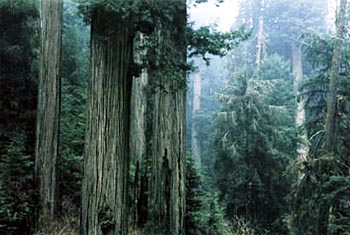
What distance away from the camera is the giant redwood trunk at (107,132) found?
533 cm

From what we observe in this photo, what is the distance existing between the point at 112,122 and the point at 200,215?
16.0 feet

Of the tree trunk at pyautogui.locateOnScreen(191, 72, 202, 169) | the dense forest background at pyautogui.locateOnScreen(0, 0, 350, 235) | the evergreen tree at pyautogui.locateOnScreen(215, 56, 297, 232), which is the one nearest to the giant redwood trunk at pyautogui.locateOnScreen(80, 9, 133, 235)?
the dense forest background at pyautogui.locateOnScreen(0, 0, 350, 235)

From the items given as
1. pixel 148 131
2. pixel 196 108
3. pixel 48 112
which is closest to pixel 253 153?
pixel 148 131

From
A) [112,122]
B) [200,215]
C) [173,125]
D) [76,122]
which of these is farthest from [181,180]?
[76,122]

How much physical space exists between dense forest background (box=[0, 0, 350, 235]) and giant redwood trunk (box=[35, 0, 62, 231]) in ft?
0.06

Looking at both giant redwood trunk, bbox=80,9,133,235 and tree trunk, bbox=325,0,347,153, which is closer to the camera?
giant redwood trunk, bbox=80,9,133,235

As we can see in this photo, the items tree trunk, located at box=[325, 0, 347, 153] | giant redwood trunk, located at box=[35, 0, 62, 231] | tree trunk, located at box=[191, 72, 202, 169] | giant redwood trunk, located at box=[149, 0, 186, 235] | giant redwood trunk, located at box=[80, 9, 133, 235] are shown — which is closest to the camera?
giant redwood trunk, located at box=[80, 9, 133, 235]

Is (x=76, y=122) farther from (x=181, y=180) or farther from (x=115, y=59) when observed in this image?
(x=115, y=59)

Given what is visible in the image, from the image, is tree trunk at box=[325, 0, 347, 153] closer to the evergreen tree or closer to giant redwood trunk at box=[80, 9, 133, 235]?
the evergreen tree

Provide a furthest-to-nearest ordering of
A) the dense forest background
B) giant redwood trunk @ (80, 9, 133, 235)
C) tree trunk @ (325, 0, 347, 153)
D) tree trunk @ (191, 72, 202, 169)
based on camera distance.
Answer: tree trunk @ (191, 72, 202, 169) → tree trunk @ (325, 0, 347, 153) → the dense forest background → giant redwood trunk @ (80, 9, 133, 235)

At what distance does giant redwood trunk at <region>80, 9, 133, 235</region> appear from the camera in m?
5.33

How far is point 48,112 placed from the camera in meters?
8.48

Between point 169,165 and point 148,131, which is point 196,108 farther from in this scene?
point 169,165

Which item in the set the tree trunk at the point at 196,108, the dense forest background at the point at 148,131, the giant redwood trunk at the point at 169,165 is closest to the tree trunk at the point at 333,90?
the dense forest background at the point at 148,131
